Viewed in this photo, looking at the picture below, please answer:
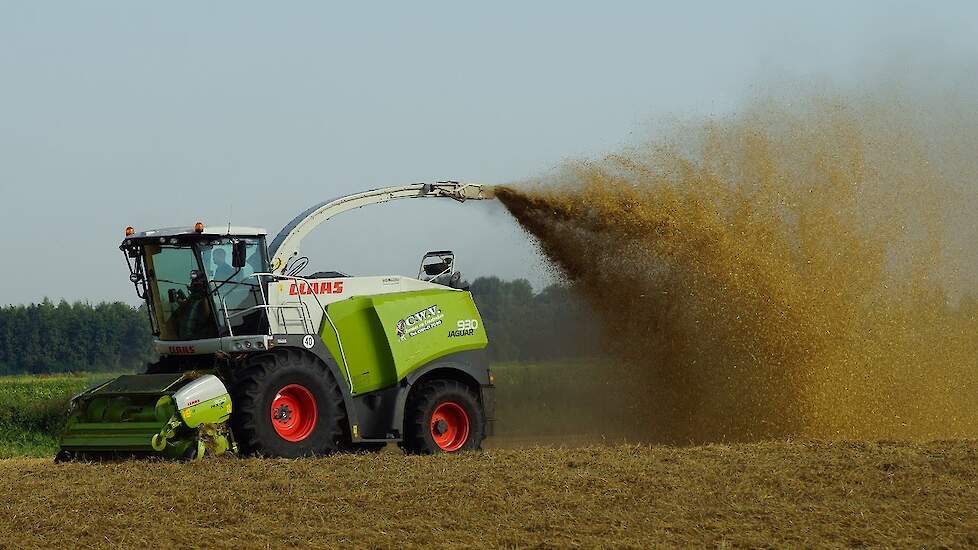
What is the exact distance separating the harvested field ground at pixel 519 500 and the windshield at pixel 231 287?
1681 mm

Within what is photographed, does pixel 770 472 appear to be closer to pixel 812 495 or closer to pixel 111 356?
pixel 812 495

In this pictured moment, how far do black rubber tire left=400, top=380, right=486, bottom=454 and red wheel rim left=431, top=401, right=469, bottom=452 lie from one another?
0.14 ft

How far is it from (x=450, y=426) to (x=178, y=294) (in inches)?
122

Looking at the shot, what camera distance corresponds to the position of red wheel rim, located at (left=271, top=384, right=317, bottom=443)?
11516mm

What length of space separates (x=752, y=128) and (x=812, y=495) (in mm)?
6230

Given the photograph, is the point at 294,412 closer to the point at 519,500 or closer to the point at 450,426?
the point at 450,426

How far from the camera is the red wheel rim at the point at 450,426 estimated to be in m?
12.9

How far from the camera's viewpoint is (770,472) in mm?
9812

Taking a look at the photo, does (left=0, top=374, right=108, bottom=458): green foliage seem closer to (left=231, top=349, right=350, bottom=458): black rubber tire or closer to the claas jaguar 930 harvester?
the claas jaguar 930 harvester

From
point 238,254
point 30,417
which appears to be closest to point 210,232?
point 238,254

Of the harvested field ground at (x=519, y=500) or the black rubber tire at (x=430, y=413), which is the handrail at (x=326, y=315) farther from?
the harvested field ground at (x=519, y=500)

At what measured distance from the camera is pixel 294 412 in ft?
38.4

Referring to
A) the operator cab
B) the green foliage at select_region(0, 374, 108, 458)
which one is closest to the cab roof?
the operator cab

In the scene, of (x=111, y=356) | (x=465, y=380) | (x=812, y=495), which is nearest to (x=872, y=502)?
(x=812, y=495)
